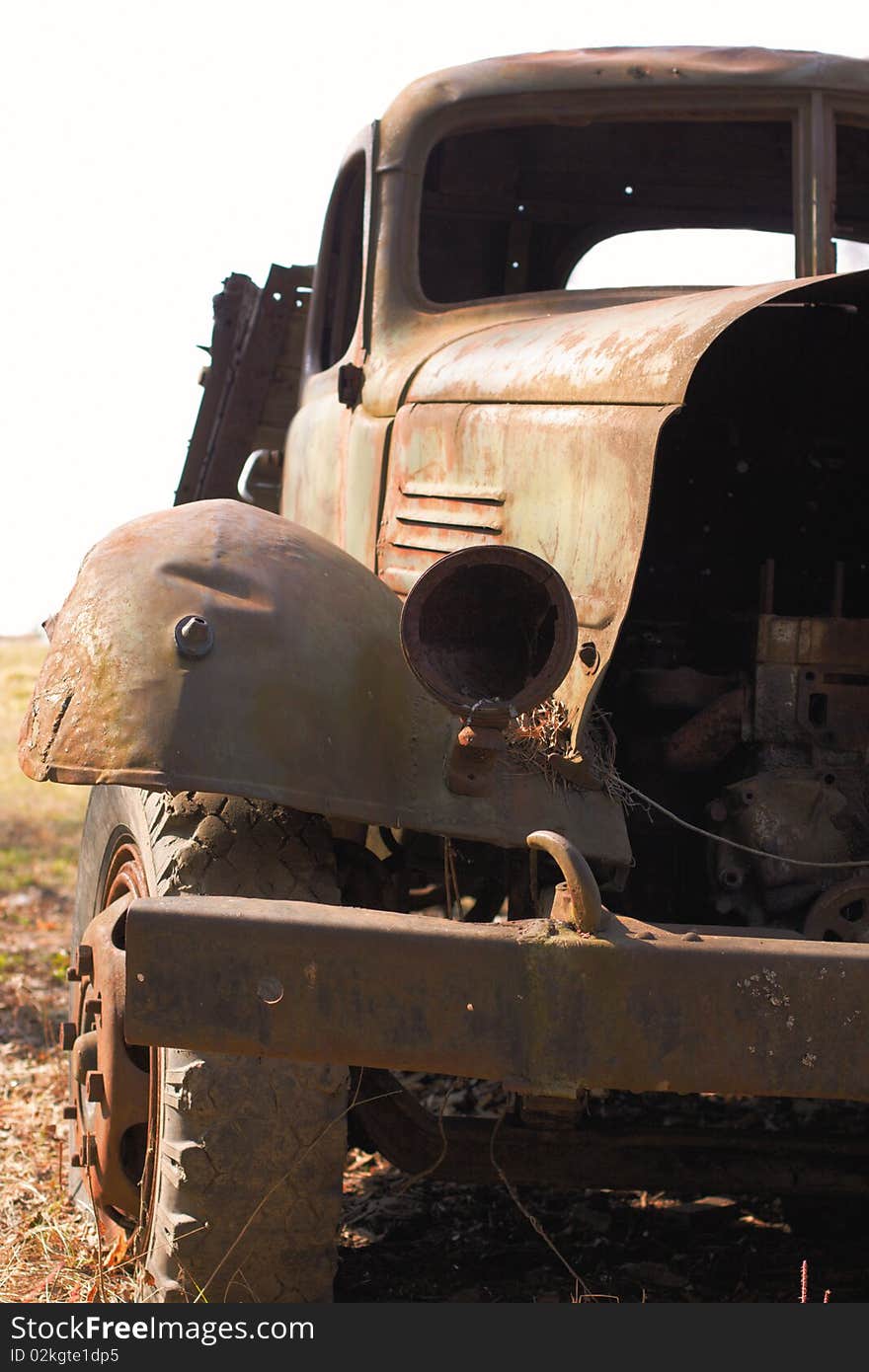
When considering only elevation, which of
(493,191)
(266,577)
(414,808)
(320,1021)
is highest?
(493,191)

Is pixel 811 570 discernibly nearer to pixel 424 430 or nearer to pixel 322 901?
pixel 424 430

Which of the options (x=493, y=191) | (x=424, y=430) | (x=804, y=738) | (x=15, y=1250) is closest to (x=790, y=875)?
(x=804, y=738)

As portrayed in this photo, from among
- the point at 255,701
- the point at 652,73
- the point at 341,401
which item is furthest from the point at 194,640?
the point at 652,73

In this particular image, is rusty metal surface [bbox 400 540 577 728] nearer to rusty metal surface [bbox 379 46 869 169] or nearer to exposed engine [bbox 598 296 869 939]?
exposed engine [bbox 598 296 869 939]

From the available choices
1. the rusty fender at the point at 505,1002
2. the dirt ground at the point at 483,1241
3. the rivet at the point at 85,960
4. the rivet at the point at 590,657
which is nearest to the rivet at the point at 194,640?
the rusty fender at the point at 505,1002

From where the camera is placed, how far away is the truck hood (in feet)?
9.50

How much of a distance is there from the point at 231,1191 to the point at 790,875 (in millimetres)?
1140

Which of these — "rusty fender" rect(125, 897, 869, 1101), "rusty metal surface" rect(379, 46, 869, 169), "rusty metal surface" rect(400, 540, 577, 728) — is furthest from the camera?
"rusty metal surface" rect(379, 46, 869, 169)

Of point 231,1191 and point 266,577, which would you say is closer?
point 231,1191

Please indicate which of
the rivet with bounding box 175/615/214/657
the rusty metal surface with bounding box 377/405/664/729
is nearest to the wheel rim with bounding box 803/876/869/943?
the rusty metal surface with bounding box 377/405/664/729

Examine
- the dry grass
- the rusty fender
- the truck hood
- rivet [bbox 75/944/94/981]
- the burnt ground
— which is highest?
the truck hood

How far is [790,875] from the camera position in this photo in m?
3.07

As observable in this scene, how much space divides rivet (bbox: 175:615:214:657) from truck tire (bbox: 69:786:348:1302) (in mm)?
300

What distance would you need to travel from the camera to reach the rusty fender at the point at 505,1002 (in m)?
2.32
